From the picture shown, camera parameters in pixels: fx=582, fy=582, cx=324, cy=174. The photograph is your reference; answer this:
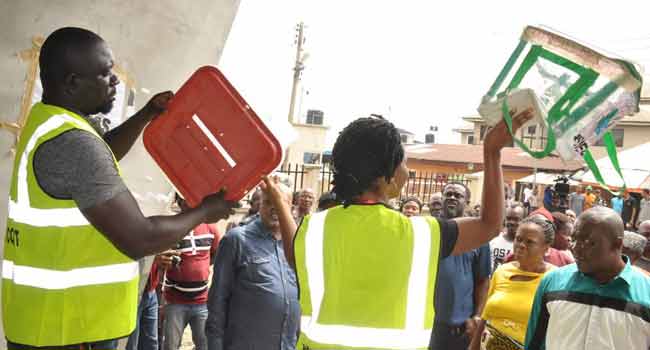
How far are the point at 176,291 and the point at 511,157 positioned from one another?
30.3m

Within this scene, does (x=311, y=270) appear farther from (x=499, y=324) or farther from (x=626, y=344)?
(x=499, y=324)

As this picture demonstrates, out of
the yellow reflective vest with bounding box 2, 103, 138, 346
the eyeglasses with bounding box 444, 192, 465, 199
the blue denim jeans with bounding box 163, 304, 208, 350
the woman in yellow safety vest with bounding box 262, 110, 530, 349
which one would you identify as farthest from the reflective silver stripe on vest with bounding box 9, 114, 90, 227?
the eyeglasses with bounding box 444, 192, 465, 199

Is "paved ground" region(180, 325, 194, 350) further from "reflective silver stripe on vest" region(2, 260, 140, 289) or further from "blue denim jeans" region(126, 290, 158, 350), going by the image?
"reflective silver stripe on vest" region(2, 260, 140, 289)

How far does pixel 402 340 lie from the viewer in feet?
5.84

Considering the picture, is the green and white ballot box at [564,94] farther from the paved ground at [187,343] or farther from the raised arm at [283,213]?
the paved ground at [187,343]

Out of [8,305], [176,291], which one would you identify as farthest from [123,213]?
[176,291]

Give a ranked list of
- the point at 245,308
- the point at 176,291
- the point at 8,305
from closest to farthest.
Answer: the point at 8,305
the point at 245,308
the point at 176,291

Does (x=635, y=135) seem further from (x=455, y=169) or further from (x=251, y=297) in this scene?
→ (x=251, y=297)

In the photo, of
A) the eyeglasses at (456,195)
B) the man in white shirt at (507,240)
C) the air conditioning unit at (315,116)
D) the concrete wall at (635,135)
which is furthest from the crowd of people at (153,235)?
the air conditioning unit at (315,116)

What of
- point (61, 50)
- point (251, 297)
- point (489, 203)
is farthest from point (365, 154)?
point (251, 297)

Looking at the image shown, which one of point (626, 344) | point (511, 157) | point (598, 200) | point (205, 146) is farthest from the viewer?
point (511, 157)

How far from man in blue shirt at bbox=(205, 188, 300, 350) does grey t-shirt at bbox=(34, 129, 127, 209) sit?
1978mm

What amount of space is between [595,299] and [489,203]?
1.36 meters

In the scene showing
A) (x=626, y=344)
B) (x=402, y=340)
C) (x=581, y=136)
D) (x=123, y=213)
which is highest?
(x=581, y=136)
